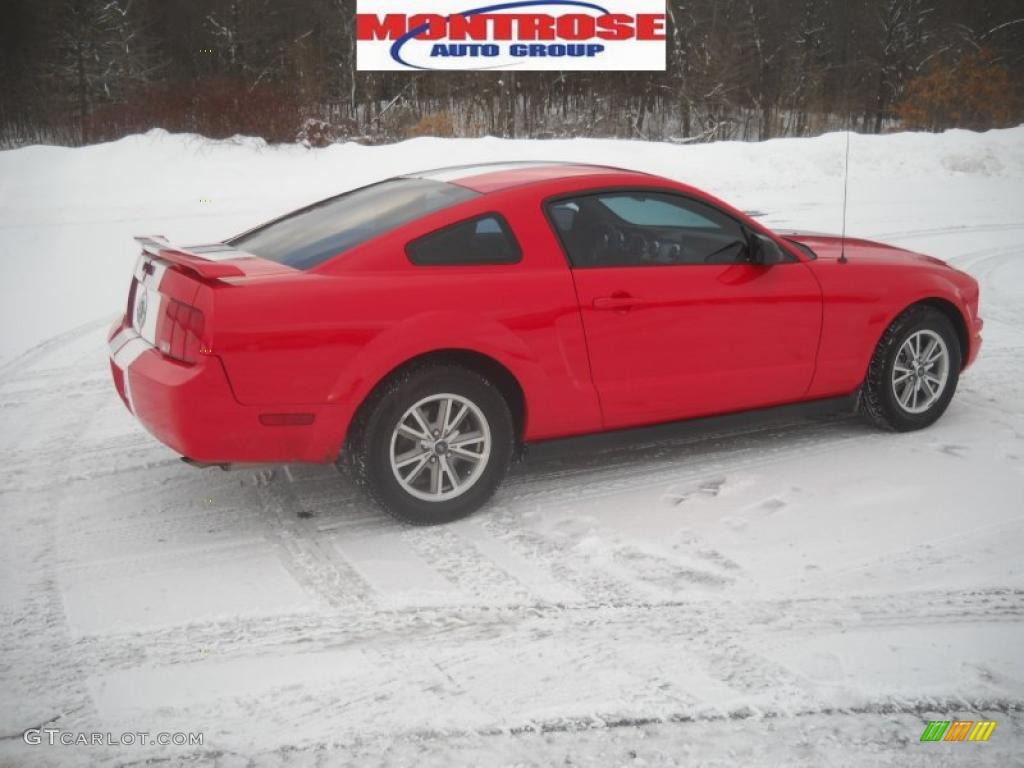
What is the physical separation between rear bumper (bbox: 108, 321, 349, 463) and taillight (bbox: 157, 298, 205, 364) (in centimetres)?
4

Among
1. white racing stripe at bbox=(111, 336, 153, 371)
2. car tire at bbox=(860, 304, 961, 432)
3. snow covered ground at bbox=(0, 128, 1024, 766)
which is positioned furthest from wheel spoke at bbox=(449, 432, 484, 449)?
car tire at bbox=(860, 304, 961, 432)

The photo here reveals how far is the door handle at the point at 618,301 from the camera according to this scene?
456cm

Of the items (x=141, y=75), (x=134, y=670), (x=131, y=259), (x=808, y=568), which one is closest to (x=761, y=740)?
(x=808, y=568)

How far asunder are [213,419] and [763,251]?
274 cm

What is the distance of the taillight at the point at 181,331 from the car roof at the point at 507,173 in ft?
4.67

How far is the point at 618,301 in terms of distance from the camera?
4.61m

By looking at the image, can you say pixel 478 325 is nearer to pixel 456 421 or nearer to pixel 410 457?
pixel 456 421

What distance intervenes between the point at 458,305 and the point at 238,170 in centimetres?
1426

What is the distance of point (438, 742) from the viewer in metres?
2.87

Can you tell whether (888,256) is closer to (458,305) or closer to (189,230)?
(458,305)

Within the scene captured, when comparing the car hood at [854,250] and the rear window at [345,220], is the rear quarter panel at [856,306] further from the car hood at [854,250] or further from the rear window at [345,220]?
the rear window at [345,220]

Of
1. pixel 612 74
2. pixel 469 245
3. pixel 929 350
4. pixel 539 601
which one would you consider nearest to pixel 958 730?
pixel 539 601

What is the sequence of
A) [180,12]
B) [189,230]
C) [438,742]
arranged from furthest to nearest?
[180,12]
[189,230]
[438,742]

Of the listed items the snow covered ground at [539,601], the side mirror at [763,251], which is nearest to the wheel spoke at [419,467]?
the snow covered ground at [539,601]
